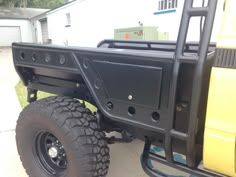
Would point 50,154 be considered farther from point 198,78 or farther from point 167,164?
point 198,78

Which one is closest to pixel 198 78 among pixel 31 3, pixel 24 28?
pixel 24 28

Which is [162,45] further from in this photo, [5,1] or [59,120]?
[5,1]

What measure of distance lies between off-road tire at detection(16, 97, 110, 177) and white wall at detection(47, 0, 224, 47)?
8927 millimetres

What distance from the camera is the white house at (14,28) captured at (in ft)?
107

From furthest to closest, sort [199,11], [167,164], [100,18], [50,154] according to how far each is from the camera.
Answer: [100,18], [50,154], [167,164], [199,11]

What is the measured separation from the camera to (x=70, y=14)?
63.3ft

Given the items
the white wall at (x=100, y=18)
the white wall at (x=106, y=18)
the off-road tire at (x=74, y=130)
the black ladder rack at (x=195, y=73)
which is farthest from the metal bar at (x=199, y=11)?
the white wall at (x=100, y=18)

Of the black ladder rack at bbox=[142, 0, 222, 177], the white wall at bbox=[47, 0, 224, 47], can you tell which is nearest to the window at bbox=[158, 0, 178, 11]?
the white wall at bbox=[47, 0, 224, 47]

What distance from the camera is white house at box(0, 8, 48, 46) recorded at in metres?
32.6

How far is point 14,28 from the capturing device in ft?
111

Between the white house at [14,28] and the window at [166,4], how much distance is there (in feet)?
80.6

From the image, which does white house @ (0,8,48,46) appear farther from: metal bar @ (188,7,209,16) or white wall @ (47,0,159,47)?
metal bar @ (188,7,209,16)

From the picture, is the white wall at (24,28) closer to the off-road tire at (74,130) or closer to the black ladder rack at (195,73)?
the off-road tire at (74,130)

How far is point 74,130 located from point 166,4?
34.3ft
